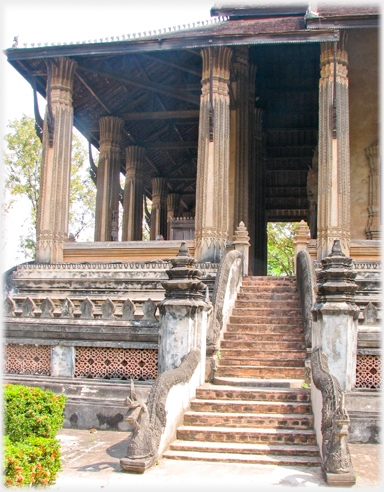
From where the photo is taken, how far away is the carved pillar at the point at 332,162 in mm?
13703

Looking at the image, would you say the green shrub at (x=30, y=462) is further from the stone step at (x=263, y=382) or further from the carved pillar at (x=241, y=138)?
the carved pillar at (x=241, y=138)

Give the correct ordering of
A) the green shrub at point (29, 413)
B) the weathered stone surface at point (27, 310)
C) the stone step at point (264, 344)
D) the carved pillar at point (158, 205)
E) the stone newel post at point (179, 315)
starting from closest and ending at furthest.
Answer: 1. the green shrub at point (29, 413)
2. the stone newel post at point (179, 315)
3. the stone step at point (264, 344)
4. the weathered stone surface at point (27, 310)
5. the carved pillar at point (158, 205)

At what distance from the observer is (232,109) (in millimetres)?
17938

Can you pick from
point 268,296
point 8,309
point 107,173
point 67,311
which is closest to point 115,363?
point 67,311

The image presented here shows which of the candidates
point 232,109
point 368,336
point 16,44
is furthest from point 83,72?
point 368,336

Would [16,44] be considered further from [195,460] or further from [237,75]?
[195,460]

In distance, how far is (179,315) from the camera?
8297mm

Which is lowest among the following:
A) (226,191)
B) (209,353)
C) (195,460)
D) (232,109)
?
(195,460)

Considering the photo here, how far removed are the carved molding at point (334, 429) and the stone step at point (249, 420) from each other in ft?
3.33

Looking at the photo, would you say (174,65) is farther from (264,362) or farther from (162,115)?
(264,362)

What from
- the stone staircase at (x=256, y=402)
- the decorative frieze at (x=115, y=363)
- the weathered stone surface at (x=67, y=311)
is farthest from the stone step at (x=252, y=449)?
the weathered stone surface at (x=67, y=311)

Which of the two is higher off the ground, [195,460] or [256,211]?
[256,211]

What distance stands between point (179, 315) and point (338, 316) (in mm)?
2259

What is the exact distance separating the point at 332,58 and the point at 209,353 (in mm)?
8789
